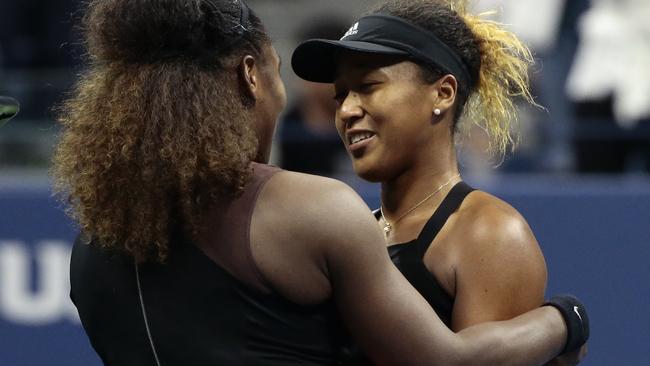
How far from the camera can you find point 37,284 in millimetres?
5969

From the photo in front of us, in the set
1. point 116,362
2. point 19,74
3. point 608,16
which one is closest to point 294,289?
point 116,362

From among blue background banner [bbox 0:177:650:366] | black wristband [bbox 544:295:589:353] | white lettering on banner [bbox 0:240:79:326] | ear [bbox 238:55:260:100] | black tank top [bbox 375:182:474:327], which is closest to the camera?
ear [bbox 238:55:260:100]

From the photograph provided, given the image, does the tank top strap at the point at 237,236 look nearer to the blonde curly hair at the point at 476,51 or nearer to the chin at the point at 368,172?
the chin at the point at 368,172

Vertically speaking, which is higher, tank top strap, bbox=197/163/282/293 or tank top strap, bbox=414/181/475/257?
tank top strap, bbox=197/163/282/293

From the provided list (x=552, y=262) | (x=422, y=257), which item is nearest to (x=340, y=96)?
(x=422, y=257)

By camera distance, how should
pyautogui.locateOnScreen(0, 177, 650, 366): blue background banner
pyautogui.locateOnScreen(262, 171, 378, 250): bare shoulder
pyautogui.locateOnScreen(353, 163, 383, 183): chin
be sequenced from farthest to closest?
pyautogui.locateOnScreen(0, 177, 650, 366): blue background banner, pyautogui.locateOnScreen(353, 163, 383, 183): chin, pyautogui.locateOnScreen(262, 171, 378, 250): bare shoulder

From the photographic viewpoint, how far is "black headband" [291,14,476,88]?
2861 millimetres

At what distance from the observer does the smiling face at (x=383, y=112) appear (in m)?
2.89

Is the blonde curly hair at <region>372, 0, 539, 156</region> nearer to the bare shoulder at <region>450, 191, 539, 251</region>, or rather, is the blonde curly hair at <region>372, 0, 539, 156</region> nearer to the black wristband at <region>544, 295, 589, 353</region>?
the bare shoulder at <region>450, 191, 539, 251</region>

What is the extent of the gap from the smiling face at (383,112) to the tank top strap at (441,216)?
139 millimetres

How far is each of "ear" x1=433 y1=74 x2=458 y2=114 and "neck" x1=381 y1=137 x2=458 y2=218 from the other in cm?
11

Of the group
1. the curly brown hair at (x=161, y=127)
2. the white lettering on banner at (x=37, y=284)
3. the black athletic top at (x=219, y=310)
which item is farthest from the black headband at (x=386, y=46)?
the white lettering on banner at (x=37, y=284)

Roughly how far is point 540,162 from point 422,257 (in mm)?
4054

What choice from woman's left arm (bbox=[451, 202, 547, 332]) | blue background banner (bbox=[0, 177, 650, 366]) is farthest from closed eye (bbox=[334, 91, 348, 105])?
blue background banner (bbox=[0, 177, 650, 366])
